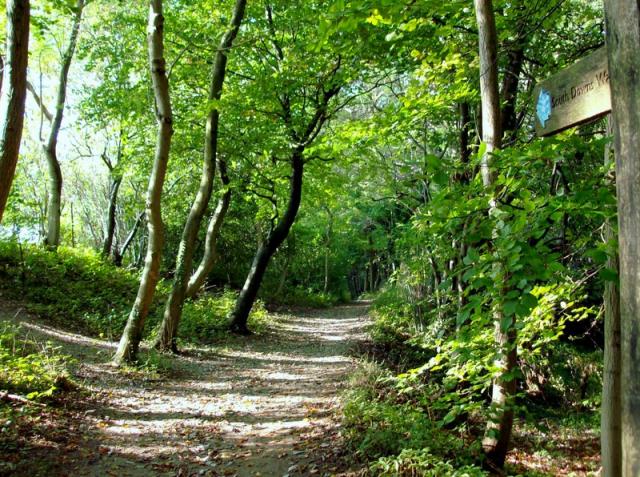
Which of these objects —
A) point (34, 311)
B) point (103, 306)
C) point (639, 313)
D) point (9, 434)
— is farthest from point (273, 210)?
point (639, 313)

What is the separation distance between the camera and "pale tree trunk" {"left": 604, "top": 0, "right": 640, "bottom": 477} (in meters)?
1.75

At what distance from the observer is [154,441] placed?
5.49m

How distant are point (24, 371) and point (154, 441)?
1869 mm

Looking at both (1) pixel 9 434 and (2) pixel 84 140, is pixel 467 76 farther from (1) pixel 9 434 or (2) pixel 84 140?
(2) pixel 84 140

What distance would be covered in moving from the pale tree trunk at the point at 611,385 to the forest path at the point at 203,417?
8.19 feet

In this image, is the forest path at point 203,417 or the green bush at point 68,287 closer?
the forest path at point 203,417

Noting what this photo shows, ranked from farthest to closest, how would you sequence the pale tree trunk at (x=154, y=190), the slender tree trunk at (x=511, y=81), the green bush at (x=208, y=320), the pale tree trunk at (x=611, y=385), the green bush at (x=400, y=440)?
the green bush at (x=208, y=320), the pale tree trunk at (x=154, y=190), the slender tree trunk at (x=511, y=81), the green bush at (x=400, y=440), the pale tree trunk at (x=611, y=385)

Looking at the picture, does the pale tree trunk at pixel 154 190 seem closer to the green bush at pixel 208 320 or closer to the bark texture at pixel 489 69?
the green bush at pixel 208 320

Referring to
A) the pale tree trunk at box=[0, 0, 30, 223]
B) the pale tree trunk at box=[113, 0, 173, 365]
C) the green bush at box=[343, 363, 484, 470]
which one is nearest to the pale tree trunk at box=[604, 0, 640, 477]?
the green bush at box=[343, 363, 484, 470]

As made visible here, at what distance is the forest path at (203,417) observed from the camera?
15.9 feet

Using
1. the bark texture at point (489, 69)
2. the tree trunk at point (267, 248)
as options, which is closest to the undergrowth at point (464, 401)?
the bark texture at point (489, 69)

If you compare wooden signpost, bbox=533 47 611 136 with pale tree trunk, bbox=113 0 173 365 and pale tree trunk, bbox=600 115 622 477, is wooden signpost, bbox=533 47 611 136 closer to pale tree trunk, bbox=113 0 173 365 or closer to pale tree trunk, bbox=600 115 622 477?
pale tree trunk, bbox=600 115 622 477

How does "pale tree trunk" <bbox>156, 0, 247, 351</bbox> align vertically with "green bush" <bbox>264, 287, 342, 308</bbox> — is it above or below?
above

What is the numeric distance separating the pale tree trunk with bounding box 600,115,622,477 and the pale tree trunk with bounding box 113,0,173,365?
7.23 meters
